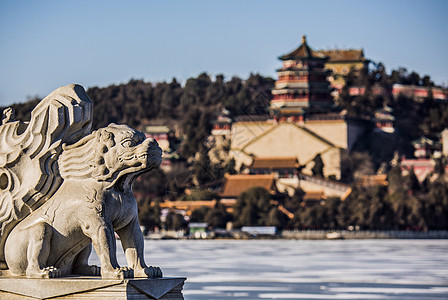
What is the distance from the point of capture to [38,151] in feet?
19.0

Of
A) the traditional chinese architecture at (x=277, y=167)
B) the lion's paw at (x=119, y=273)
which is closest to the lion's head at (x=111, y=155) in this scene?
the lion's paw at (x=119, y=273)

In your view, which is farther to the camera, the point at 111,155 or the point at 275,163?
the point at 275,163

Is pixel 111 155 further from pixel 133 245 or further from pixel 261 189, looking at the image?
pixel 261 189

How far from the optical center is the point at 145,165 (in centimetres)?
548

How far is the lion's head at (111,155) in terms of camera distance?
551 cm

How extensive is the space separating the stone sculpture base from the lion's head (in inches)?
21.5

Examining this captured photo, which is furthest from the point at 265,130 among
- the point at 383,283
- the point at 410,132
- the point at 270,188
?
the point at 383,283

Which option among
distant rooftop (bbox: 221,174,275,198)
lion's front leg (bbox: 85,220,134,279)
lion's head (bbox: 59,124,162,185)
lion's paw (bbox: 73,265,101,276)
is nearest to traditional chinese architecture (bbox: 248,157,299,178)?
distant rooftop (bbox: 221,174,275,198)

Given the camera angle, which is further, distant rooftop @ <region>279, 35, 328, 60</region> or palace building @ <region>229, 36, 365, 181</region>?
distant rooftop @ <region>279, 35, 328, 60</region>

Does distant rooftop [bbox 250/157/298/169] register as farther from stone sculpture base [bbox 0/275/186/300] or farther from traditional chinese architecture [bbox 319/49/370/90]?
stone sculpture base [bbox 0/275/186/300]

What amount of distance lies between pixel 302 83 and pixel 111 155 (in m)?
69.5

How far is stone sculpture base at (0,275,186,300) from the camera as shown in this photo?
5363 mm

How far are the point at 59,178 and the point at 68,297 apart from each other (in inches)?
27.3

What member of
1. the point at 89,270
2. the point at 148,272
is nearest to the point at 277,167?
the point at 89,270
